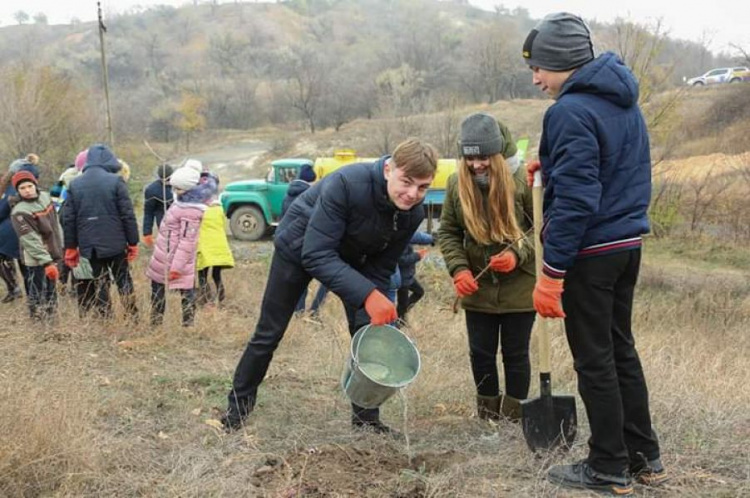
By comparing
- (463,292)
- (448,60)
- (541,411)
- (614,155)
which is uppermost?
(448,60)

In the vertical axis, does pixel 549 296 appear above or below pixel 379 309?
above

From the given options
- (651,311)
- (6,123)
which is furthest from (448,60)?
(651,311)

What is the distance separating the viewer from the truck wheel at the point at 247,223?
50.4 feet

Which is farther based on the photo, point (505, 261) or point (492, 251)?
point (492, 251)

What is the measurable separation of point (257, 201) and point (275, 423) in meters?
11.7

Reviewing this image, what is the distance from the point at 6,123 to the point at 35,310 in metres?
18.9

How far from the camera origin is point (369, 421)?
376cm

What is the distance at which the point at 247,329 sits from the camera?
6312 millimetres

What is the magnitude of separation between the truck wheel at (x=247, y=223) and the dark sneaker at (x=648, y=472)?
42.4 feet

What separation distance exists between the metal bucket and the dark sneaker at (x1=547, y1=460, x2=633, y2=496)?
77 cm

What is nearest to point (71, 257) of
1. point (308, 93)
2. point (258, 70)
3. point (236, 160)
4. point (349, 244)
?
point (349, 244)

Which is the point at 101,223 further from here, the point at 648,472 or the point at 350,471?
the point at 648,472

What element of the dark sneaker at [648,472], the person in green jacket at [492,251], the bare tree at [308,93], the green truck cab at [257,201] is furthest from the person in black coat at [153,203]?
the bare tree at [308,93]

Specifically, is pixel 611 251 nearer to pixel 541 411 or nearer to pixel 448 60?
pixel 541 411
